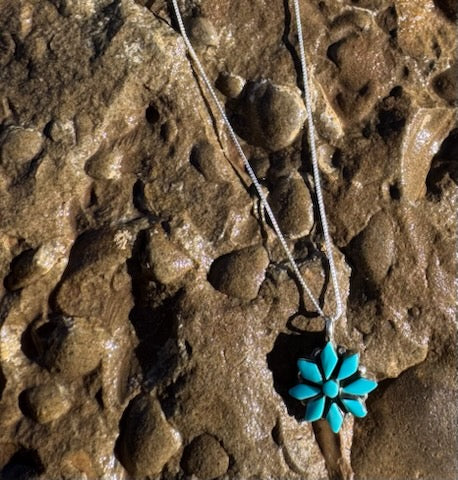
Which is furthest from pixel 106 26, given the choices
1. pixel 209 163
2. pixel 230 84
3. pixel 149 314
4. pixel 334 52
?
pixel 149 314

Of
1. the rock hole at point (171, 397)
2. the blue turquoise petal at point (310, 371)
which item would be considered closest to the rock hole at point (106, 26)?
the rock hole at point (171, 397)

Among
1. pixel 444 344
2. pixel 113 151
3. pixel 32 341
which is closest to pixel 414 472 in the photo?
pixel 444 344

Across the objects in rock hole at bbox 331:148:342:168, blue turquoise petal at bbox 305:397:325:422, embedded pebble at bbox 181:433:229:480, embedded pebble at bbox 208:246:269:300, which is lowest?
embedded pebble at bbox 181:433:229:480

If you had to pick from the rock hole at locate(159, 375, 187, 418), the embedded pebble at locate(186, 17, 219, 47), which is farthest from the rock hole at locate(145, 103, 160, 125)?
the rock hole at locate(159, 375, 187, 418)

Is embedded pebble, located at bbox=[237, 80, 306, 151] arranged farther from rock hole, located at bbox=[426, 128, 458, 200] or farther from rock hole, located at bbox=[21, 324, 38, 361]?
rock hole, located at bbox=[21, 324, 38, 361]

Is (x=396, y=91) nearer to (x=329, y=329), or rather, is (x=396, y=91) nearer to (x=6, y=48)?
(x=329, y=329)

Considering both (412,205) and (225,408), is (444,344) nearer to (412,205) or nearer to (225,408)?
(412,205)
